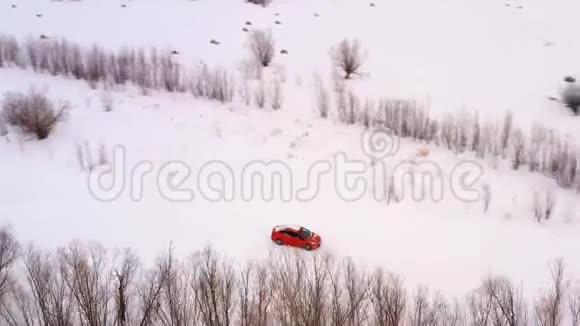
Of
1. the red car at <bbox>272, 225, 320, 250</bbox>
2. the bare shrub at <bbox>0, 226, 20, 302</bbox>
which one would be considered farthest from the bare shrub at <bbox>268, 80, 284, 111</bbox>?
the bare shrub at <bbox>0, 226, 20, 302</bbox>

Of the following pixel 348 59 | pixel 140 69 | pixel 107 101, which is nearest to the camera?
pixel 107 101

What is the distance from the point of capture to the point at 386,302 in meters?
16.5

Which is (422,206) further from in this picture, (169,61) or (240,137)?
(169,61)

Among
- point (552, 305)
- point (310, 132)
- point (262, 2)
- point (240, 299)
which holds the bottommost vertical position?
point (240, 299)

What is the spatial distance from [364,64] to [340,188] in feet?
36.0

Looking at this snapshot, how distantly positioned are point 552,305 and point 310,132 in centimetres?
1343

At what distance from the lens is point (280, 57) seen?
3366 centimetres

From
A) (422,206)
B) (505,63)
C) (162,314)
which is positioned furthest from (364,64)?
(162,314)

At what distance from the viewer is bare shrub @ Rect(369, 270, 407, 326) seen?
53.3 ft

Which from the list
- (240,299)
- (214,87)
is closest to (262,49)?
(214,87)

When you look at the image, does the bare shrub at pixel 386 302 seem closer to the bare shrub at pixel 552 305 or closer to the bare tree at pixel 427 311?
the bare tree at pixel 427 311

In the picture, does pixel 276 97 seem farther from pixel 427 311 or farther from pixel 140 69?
pixel 427 311

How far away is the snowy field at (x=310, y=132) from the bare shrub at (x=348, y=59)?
0.72 metres

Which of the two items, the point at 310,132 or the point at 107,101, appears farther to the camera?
the point at 107,101
